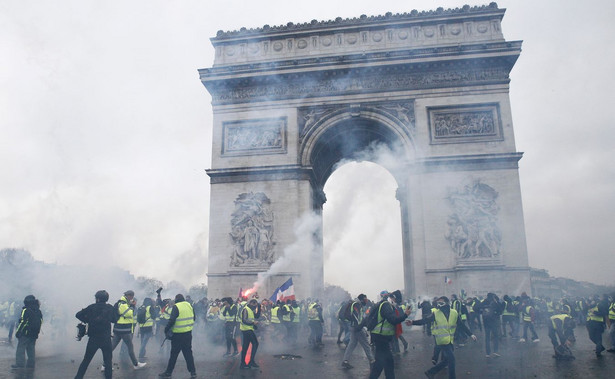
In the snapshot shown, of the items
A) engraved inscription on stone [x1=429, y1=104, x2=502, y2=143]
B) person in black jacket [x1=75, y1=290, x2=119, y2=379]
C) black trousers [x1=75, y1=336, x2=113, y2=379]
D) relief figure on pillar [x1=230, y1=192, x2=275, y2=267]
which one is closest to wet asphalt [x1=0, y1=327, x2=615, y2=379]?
black trousers [x1=75, y1=336, x2=113, y2=379]

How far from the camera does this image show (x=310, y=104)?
24969 mm

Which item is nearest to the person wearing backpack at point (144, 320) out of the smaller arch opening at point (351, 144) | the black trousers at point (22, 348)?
the black trousers at point (22, 348)

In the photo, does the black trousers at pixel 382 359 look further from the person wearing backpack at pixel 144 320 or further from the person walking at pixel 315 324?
the person walking at pixel 315 324

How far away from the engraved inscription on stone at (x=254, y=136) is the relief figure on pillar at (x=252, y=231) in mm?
2493

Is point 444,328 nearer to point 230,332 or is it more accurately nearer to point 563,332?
point 563,332

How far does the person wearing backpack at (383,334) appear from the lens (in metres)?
7.57

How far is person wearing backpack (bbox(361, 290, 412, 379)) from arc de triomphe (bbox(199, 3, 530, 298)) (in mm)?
14725

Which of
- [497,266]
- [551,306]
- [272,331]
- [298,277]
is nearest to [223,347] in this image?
[272,331]

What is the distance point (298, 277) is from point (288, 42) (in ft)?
40.9

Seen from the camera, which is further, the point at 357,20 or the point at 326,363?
the point at 357,20

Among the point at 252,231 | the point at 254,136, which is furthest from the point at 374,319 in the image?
the point at 254,136

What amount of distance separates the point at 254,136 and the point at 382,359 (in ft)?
61.8

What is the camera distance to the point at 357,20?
2520cm

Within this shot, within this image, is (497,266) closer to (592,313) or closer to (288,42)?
(592,313)
